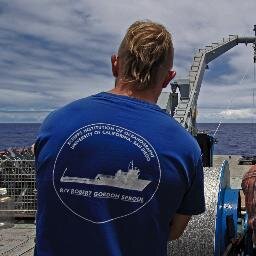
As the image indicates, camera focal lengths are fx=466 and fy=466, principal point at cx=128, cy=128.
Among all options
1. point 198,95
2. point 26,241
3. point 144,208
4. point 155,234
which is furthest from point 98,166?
point 198,95

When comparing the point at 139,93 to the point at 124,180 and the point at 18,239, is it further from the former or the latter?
the point at 18,239

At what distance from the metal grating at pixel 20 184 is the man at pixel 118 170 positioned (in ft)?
25.4

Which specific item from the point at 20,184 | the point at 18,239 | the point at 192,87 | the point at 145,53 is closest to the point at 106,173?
the point at 145,53

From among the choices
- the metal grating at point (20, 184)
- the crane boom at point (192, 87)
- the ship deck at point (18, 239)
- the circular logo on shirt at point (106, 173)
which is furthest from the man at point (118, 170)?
the crane boom at point (192, 87)

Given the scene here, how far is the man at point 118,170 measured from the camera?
168 cm

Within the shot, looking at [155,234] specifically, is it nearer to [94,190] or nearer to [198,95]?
[94,190]

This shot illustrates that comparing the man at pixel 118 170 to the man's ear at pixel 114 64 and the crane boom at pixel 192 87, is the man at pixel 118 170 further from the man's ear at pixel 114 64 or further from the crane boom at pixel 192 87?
the crane boom at pixel 192 87

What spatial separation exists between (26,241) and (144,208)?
6.30 metres

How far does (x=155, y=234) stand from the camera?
5.67 ft

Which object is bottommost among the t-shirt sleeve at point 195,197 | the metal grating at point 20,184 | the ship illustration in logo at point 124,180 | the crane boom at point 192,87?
the metal grating at point 20,184

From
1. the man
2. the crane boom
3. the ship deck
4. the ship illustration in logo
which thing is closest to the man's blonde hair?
the man

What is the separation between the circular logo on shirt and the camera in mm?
1667

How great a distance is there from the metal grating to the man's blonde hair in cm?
780

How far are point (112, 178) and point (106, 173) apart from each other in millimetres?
28
